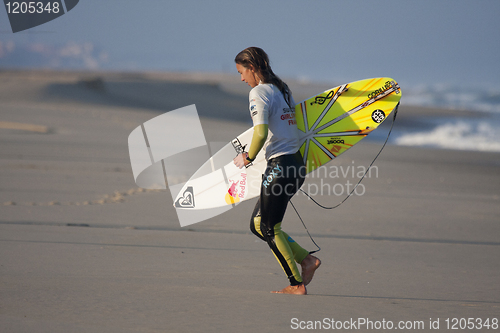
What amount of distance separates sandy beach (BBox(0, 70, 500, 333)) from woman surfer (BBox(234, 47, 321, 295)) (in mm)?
398

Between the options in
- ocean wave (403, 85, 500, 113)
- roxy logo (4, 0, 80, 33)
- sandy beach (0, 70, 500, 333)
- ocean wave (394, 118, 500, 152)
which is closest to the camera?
sandy beach (0, 70, 500, 333)

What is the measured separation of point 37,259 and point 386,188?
6356 mm

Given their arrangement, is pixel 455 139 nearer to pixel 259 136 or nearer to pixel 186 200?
pixel 186 200

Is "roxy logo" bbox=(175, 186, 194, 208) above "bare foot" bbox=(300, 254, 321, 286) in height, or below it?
above

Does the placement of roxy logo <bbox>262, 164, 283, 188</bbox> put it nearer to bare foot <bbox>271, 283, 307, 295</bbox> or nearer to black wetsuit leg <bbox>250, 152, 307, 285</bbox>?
black wetsuit leg <bbox>250, 152, 307, 285</bbox>

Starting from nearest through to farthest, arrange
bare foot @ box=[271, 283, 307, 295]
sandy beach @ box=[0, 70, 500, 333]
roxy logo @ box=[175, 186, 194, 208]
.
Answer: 1. sandy beach @ box=[0, 70, 500, 333]
2. bare foot @ box=[271, 283, 307, 295]
3. roxy logo @ box=[175, 186, 194, 208]

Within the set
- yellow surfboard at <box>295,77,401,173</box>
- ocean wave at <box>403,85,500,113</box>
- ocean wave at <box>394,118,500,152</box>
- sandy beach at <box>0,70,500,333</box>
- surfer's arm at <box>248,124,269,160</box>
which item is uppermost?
surfer's arm at <box>248,124,269,160</box>

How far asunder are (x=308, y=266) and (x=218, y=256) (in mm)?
1210

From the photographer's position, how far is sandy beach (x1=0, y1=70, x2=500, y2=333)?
3.31 m

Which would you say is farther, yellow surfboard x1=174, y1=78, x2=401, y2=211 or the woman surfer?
yellow surfboard x1=174, y1=78, x2=401, y2=211

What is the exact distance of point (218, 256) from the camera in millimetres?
4789

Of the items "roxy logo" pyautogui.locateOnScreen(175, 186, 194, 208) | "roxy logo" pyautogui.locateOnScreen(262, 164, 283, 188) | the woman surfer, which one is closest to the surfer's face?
the woman surfer

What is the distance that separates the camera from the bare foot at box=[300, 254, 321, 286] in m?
3.81

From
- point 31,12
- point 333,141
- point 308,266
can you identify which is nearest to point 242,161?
point 308,266
